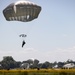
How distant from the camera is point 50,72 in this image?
47.0 meters

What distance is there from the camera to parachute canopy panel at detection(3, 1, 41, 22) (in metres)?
48.8

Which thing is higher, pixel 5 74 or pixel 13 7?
pixel 13 7

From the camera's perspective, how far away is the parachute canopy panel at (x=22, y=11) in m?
48.8

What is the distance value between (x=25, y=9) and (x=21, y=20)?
2647 millimetres

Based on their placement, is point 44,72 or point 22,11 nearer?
point 44,72

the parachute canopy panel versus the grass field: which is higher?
the parachute canopy panel

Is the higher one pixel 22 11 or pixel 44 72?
pixel 22 11

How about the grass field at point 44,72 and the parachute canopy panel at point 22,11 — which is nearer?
the grass field at point 44,72

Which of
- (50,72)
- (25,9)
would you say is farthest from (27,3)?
(50,72)

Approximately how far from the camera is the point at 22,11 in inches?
1935

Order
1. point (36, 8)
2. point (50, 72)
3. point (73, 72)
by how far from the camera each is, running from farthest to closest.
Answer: point (36, 8) < point (50, 72) < point (73, 72)

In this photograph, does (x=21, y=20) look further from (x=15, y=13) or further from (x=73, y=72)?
(x=73, y=72)

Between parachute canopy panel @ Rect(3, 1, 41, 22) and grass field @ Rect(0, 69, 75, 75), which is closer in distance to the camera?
grass field @ Rect(0, 69, 75, 75)

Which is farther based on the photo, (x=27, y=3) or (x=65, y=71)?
(x=27, y=3)
